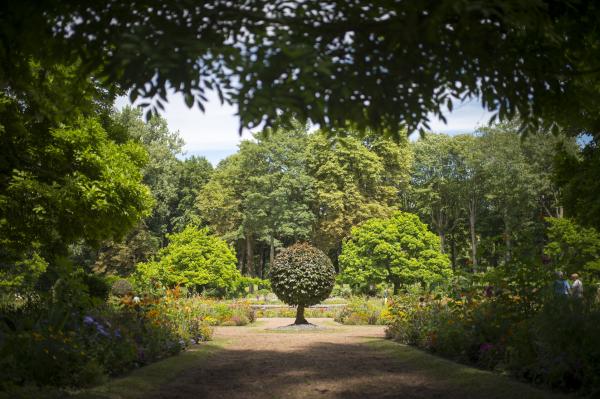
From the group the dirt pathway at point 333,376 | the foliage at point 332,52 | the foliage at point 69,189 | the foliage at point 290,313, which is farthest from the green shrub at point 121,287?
the foliage at point 332,52

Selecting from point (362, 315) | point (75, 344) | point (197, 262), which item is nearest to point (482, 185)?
point (197, 262)

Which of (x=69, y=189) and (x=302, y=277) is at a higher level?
(x=69, y=189)

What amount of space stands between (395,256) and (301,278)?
48.0ft

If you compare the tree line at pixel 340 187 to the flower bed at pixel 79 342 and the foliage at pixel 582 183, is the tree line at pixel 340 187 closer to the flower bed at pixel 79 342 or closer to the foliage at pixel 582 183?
the foliage at pixel 582 183

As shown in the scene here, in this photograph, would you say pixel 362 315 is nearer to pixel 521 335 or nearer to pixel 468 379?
pixel 468 379

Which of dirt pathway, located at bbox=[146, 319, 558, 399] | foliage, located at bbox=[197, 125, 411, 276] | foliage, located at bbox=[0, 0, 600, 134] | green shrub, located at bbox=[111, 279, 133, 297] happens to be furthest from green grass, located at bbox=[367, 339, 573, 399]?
foliage, located at bbox=[197, 125, 411, 276]

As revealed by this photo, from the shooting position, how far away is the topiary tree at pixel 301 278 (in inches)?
819

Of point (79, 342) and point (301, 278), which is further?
point (301, 278)

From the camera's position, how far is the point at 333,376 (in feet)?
30.7

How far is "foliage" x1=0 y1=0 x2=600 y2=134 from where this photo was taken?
4.52 metres

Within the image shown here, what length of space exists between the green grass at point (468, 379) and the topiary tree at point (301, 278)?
9014 mm

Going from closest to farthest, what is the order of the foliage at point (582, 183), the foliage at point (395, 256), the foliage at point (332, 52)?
the foliage at point (332, 52), the foliage at point (582, 183), the foliage at point (395, 256)

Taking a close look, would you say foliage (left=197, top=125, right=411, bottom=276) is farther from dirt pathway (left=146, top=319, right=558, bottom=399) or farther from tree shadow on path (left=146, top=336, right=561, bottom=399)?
tree shadow on path (left=146, top=336, right=561, bottom=399)

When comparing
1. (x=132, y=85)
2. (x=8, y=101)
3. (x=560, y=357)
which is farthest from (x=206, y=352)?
(x=132, y=85)
